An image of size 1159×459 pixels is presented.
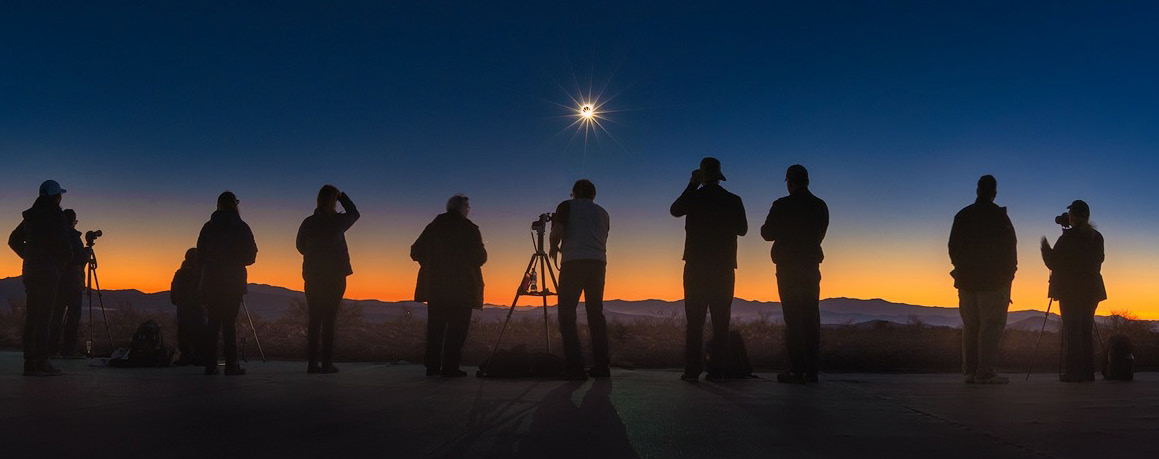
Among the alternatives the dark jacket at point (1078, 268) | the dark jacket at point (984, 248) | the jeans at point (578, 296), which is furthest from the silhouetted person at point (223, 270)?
the dark jacket at point (1078, 268)

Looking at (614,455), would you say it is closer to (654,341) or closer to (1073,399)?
(1073,399)

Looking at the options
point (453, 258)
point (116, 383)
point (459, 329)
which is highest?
point (453, 258)

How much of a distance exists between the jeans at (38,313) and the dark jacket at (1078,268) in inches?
426

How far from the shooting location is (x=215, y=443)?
3.94m

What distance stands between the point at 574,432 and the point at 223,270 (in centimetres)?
601

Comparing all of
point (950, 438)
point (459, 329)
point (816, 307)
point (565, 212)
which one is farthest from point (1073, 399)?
point (459, 329)

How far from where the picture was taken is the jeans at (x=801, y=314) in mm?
8344

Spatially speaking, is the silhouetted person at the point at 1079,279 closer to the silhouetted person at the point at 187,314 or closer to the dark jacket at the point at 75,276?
the silhouetted person at the point at 187,314

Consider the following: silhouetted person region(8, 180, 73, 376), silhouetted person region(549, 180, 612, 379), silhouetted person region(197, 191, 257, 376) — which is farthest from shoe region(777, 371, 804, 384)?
silhouetted person region(8, 180, 73, 376)

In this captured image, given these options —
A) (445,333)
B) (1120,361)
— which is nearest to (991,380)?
(1120,361)

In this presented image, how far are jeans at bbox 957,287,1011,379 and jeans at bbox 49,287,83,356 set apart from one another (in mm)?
11958

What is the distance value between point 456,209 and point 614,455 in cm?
591

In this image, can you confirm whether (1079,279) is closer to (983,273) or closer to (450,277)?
(983,273)

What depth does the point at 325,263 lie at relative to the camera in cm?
941
